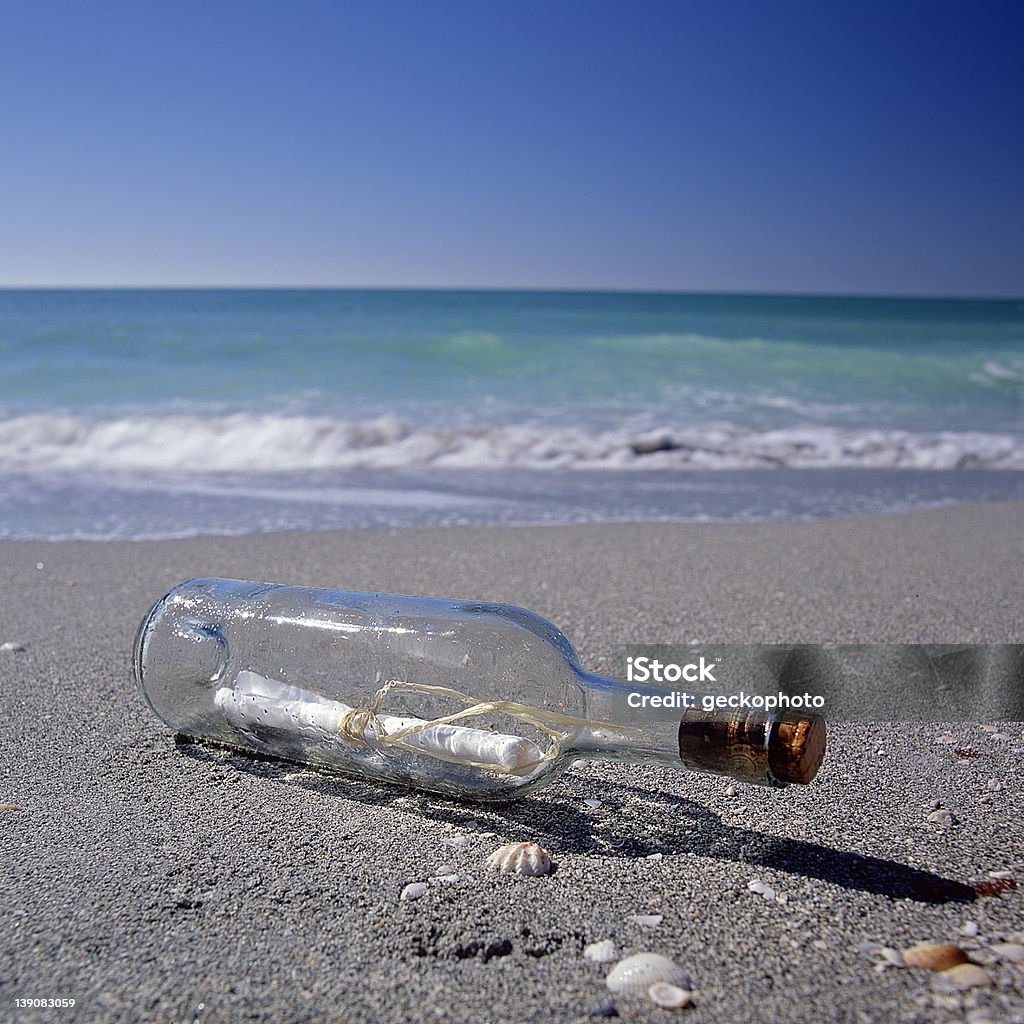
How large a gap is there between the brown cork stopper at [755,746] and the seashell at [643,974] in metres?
0.25

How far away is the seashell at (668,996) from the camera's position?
1.00 m

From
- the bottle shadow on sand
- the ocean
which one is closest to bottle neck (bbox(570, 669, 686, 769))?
the bottle shadow on sand

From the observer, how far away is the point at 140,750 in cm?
176

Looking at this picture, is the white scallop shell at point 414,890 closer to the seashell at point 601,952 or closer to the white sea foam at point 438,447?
the seashell at point 601,952

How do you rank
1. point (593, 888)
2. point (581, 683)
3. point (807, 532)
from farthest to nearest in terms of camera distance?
1. point (807, 532)
2. point (581, 683)
3. point (593, 888)

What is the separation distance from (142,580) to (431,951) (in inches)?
97.6

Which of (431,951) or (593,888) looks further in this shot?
(593,888)

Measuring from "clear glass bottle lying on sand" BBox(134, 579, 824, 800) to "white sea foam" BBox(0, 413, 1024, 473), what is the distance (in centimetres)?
492

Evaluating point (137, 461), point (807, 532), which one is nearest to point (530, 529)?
point (807, 532)

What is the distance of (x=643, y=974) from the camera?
105 centimetres

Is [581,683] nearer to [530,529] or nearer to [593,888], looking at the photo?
[593,888]

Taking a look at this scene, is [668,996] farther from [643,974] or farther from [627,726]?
A: [627,726]

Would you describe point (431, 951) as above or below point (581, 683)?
below

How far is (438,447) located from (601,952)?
620 cm
